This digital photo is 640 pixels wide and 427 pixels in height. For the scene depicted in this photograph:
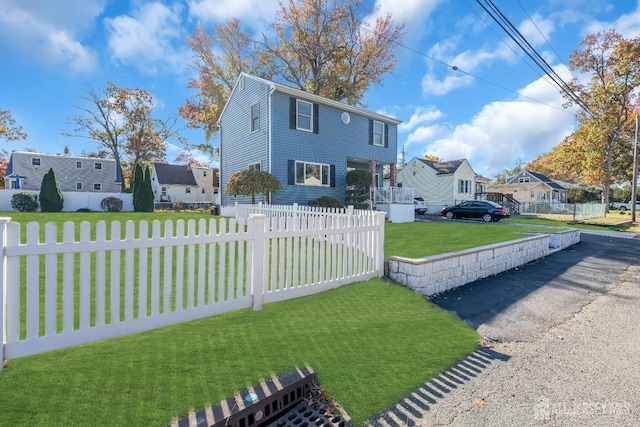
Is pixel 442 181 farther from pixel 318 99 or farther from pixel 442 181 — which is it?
pixel 318 99

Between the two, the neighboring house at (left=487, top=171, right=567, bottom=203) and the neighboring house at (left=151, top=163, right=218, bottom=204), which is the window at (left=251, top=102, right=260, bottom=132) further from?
the neighboring house at (left=487, top=171, right=567, bottom=203)

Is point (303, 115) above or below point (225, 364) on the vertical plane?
above

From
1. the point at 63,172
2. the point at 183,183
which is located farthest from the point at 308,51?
the point at 63,172

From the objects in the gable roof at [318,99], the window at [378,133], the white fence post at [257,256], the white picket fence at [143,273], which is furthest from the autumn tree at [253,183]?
the white fence post at [257,256]

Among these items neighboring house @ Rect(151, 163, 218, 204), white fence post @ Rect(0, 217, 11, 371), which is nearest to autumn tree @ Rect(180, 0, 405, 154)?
neighboring house @ Rect(151, 163, 218, 204)

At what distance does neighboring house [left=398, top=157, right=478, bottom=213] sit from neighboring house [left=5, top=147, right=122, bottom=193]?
32.3 metres

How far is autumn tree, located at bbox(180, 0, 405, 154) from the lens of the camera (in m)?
24.2

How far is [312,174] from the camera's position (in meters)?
17.1

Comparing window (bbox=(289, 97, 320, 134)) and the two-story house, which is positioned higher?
window (bbox=(289, 97, 320, 134))

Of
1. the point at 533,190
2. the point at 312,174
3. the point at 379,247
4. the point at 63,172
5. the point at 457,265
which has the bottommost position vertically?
the point at 457,265

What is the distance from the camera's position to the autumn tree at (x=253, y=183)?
1386 cm

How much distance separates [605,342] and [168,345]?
479cm

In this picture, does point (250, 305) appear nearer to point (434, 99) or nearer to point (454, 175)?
point (434, 99)

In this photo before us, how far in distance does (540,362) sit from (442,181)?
1180 inches
